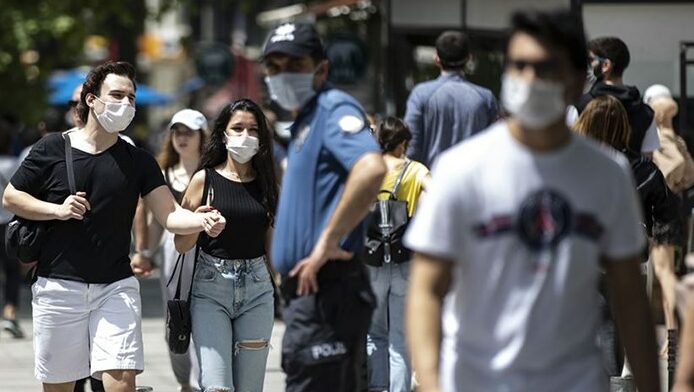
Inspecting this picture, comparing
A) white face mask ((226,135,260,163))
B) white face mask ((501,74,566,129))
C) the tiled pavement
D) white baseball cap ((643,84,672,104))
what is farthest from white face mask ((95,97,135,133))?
white baseball cap ((643,84,672,104))

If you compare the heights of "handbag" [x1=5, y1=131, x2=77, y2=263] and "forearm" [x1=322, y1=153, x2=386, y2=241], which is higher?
"forearm" [x1=322, y1=153, x2=386, y2=241]

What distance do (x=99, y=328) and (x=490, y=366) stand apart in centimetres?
324

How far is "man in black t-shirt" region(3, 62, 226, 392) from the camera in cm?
724

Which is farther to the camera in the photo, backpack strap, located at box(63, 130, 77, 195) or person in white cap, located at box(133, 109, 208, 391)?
person in white cap, located at box(133, 109, 208, 391)

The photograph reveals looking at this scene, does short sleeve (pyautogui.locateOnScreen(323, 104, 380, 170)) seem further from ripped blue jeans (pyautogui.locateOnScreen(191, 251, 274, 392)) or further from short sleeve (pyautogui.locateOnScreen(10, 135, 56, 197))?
ripped blue jeans (pyautogui.locateOnScreen(191, 251, 274, 392))

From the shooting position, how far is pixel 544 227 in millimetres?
4297

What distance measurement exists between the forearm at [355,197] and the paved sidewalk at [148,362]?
3.40 m

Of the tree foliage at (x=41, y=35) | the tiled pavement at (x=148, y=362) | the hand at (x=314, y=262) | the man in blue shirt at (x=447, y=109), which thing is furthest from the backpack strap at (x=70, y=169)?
the tree foliage at (x=41, y=35)

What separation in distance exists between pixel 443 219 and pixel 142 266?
4804 mm

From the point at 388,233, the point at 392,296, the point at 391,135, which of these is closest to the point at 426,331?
the point at 388,233

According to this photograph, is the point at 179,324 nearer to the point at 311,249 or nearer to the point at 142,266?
the point at 142,266

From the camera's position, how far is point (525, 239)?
4.30 meters

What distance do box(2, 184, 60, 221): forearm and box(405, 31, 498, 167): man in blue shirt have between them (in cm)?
321

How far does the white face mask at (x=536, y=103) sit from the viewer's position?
14.2ft
